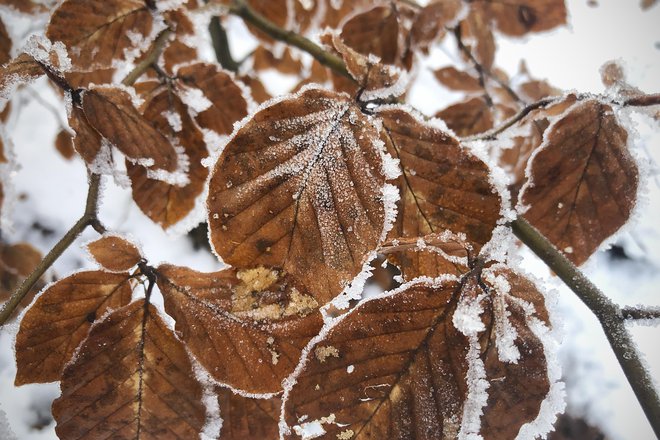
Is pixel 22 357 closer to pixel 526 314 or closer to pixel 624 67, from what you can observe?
pixel 526 314

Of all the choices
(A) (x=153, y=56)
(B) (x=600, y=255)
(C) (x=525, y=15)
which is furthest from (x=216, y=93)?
(B) (x=600, y=255)

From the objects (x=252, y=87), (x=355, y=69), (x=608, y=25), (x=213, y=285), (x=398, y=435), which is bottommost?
(x=398, y=435)

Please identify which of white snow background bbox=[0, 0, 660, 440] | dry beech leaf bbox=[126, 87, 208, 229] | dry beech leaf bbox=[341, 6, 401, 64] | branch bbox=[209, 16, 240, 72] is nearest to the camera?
dry beech leaf bbox=[126, 87, 208, 229]

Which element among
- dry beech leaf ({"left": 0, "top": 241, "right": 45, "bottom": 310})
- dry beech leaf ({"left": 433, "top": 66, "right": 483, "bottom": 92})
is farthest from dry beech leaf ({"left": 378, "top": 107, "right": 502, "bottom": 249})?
dry beech leaf ({"left": 0, "top": 241, "right": 45, "bottom": 310})

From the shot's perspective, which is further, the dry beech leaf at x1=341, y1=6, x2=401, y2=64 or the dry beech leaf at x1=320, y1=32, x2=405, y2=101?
the dry beech leaf at x1=341, y1=6, x2=401, y2=64

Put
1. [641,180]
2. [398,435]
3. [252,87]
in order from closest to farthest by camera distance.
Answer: [398,435] → [641,180] → [252,87]

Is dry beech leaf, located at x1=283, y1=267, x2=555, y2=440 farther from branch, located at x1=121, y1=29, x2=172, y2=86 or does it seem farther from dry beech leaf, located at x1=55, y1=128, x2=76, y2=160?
dry beech leaf, located at x1=55, y1=128, x2=76, y2=160

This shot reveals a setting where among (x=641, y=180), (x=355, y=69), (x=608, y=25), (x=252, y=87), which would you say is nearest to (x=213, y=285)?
(x=355, y=69)
